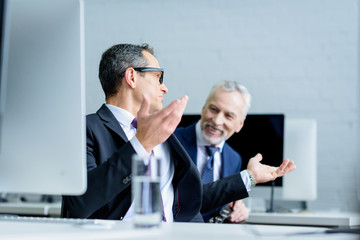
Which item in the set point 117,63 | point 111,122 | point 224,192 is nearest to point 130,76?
point 117,63

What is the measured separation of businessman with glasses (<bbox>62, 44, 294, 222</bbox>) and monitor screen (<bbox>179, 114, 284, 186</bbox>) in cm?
71

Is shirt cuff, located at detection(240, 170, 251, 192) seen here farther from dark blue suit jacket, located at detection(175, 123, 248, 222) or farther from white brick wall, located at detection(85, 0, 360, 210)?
white brick wall, located at detection(85, 0, 360, 210)

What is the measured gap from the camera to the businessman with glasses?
1.01m

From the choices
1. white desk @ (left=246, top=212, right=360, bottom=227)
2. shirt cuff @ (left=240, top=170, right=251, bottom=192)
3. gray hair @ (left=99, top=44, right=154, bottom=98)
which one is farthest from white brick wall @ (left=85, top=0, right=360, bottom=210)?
shirt cuff @ (left=240, top=170, right=251, bottom=192)

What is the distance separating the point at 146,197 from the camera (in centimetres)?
77

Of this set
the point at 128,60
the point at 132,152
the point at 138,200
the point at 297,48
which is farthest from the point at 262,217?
the point at 297,48

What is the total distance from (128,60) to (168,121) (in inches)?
25.9

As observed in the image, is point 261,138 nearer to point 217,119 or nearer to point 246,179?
point 217,119

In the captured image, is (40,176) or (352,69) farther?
(352,69)

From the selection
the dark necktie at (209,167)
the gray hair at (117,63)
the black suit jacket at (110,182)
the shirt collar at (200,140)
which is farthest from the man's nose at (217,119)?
the black suit jacket at (110,182)

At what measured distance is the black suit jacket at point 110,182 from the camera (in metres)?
1.05

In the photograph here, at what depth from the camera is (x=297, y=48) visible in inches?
138

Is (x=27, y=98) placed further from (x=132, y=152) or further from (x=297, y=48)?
(x=297, y=48)

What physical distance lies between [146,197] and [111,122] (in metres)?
0.64
